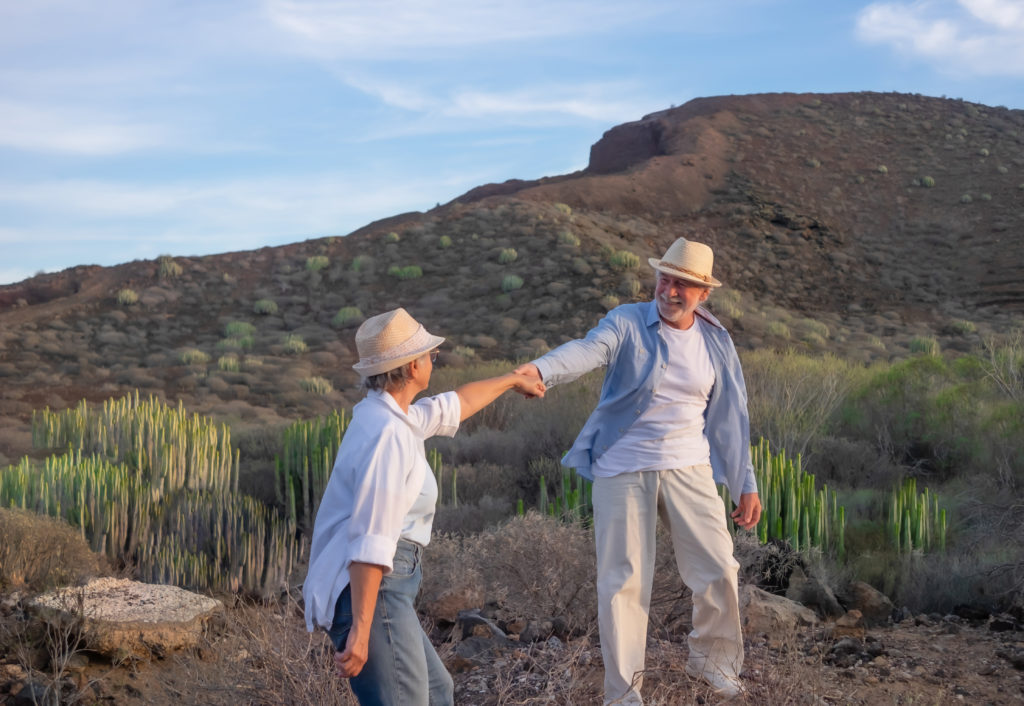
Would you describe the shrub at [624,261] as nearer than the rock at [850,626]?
No

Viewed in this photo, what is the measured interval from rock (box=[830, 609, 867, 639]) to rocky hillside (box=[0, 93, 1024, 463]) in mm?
12806

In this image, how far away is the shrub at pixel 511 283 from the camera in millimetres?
27953

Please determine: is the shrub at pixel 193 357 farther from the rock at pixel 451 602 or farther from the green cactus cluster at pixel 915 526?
the rock at pixel 451 602

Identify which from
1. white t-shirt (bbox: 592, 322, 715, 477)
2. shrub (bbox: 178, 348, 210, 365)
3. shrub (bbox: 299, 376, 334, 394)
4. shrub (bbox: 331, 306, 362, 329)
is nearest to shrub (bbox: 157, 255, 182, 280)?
shrub (bbox: 178, 348, 210, 365)

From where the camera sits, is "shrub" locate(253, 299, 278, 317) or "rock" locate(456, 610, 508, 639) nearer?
Result: "rock" locate(456, 610, 508, 639)

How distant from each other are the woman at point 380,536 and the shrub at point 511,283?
82.7 feet

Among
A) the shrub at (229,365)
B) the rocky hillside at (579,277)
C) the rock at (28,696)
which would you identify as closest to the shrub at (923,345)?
the rocky hillside at (579,277)

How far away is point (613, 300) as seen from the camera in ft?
83.3

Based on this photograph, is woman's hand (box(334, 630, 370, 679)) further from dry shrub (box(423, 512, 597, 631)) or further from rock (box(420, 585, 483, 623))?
rock (box(420, 585, 483, 623))

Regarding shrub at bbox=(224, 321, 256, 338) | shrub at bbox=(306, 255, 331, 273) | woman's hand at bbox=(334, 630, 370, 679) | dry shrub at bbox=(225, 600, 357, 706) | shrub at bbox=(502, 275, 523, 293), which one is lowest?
dry shrub at bbox=(225, 600, 357, 706)

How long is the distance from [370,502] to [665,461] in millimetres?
1620

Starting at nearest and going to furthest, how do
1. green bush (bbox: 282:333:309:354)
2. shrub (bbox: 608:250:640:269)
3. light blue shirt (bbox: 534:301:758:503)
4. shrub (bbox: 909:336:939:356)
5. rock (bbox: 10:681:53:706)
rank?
1. light blue shirt (bbox: 534:301:758:503)
2. rock (bbox: 10:681:53:706)
3. shrub (bbox: 909:336:939:356)
4. green bush (bbox: 282:333:309:354)
5. shrub (bbox: 608:250:640:269)

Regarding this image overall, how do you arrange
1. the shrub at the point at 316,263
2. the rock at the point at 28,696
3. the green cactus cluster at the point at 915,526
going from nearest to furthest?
the rock at the point at 28,696 → the green cactus cluster at the point at 915,526 → the shrub at the point at 316,263

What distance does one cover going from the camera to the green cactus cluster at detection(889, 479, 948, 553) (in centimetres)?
784
